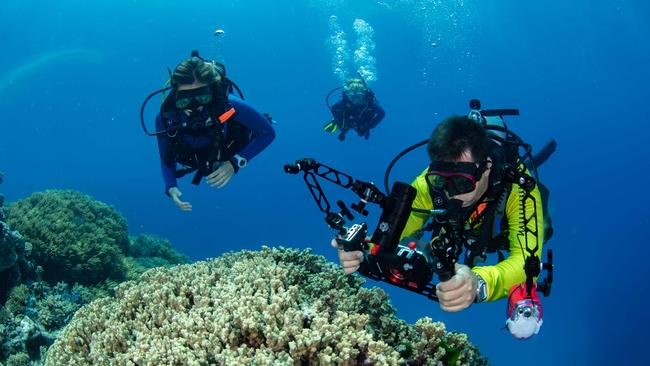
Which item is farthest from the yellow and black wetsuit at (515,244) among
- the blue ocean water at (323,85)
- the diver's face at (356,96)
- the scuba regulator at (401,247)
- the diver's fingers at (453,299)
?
the blue ocean water at (323,85)

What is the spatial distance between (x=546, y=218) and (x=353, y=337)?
2582 millimetres

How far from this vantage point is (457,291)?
2662mm

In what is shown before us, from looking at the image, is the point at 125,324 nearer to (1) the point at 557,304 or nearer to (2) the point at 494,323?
(2) the point at 494,323

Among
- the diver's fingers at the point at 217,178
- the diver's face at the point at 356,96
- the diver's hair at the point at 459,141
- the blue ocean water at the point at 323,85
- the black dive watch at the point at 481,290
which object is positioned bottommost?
the black dive watch at the point at 481,290

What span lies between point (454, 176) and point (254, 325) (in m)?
2.01

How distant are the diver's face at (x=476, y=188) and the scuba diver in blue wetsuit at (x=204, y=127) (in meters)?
4.23

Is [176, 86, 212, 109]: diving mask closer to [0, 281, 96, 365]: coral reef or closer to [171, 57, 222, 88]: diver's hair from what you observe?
[171, 57, 222, 88]: diver's hair

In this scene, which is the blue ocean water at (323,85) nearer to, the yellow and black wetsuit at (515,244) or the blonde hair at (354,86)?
the blonde hair at (354,86)

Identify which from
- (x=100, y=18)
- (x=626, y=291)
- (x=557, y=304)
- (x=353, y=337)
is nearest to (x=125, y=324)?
Answer: (x=353, y=337)

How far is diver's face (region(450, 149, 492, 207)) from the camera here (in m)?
3.66

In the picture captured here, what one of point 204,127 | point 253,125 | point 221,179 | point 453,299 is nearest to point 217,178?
point 221,179

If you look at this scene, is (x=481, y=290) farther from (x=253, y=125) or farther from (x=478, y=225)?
(x=253, y=125)

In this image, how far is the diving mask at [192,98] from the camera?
21.7 feet

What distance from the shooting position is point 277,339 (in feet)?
9.75
